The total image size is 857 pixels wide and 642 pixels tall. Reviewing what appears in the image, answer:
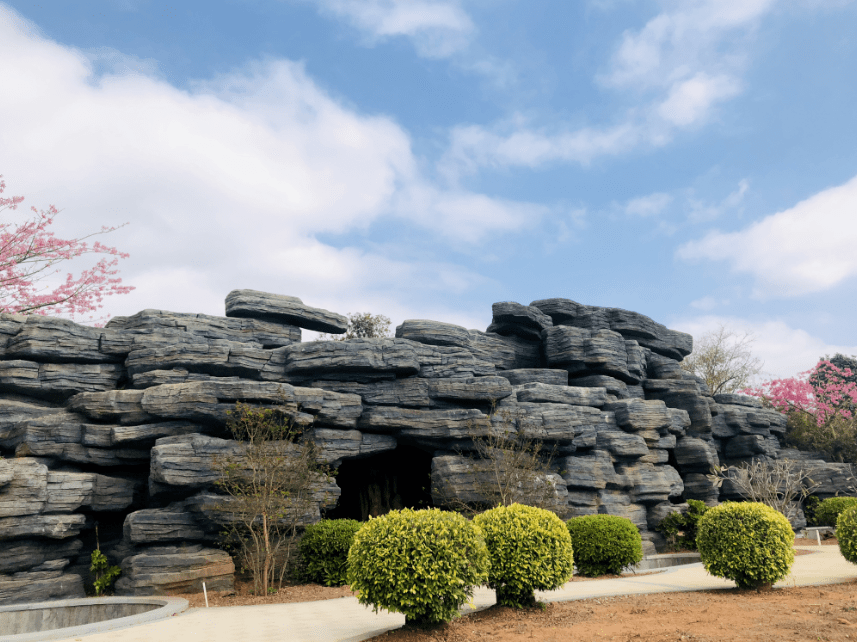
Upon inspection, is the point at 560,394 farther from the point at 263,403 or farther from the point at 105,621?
the point at 105,621

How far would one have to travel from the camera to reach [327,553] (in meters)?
13.4

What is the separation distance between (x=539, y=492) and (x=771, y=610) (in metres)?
8.05

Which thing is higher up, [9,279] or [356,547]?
[9,279]

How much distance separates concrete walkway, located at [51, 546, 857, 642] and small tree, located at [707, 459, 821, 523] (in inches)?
244

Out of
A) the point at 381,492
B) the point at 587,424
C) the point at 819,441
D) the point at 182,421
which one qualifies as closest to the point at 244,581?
the point at 182,421

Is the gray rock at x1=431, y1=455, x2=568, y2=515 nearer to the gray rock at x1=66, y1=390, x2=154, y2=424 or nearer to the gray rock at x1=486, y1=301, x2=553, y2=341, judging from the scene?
the gray rock at x1=486, y1=301, x2=553, y2=341

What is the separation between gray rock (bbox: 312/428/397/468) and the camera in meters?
15.6

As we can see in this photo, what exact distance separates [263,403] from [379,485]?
20.8ft

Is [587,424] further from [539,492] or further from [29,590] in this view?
[29,590]

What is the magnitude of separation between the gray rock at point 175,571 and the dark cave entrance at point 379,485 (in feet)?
20.0

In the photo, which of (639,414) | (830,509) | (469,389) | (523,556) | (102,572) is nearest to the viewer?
(523,556)

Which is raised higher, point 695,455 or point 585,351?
point 585,351

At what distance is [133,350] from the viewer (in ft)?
53.5

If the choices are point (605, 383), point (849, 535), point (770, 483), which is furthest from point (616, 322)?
point (849, 535)
